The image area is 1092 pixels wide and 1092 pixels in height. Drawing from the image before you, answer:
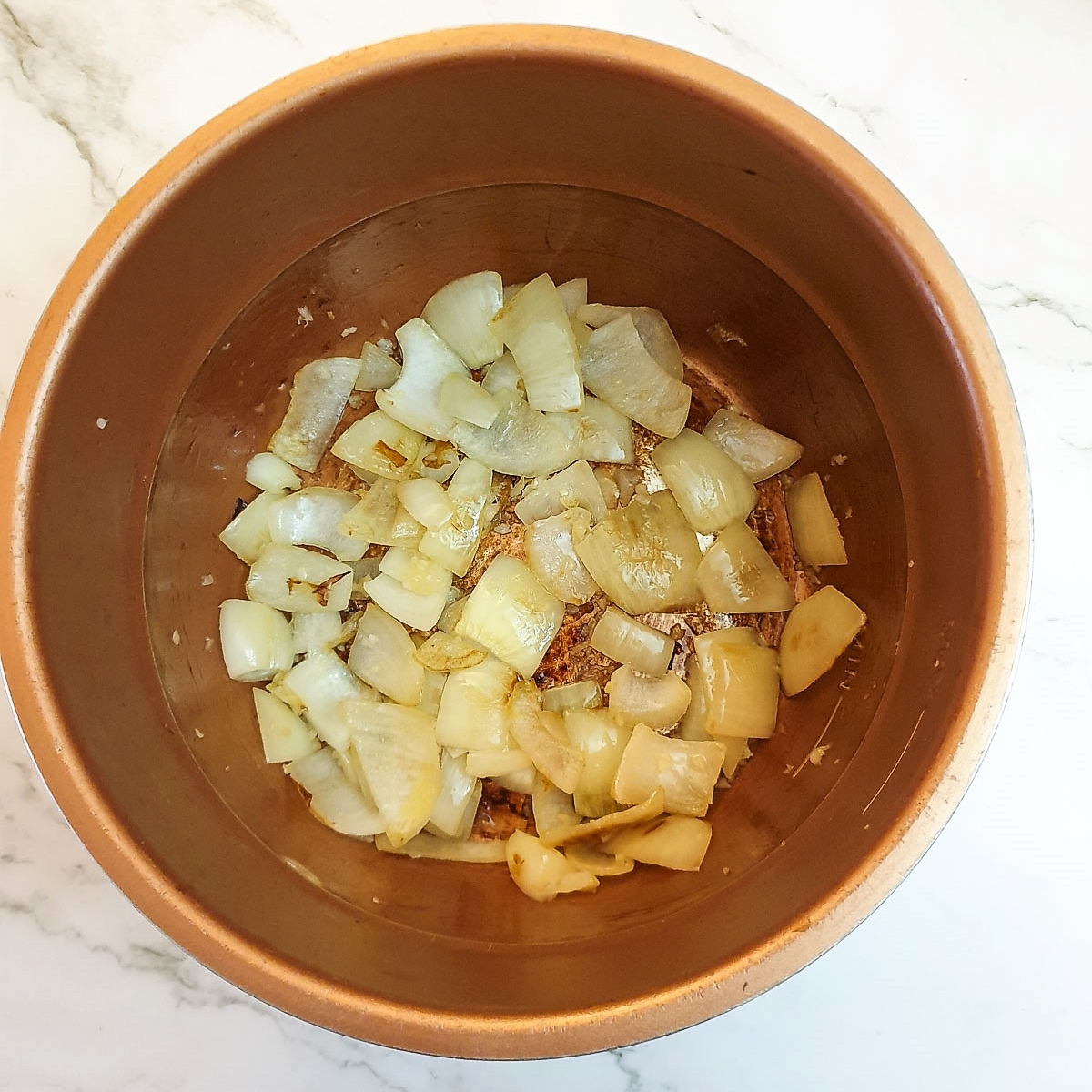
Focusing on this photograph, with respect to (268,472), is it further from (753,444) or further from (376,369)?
(753,444)

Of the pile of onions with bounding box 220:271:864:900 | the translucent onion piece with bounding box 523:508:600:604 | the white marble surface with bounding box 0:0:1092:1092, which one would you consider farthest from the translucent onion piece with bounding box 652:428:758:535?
the white marble surface with bounding box 0:0:1092:1092

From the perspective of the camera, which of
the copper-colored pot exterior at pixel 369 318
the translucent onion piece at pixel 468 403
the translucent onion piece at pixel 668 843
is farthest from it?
the translucent onion piece at pixel 468 403

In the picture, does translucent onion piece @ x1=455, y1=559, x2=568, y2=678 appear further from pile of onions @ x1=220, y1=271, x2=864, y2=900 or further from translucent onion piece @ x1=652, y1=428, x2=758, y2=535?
translucent onion piece @ x1=652, y1=428, x2=758, y2=535

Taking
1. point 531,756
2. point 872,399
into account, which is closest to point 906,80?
point 872,399

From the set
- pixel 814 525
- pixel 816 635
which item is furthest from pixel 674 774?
pixel 814 525

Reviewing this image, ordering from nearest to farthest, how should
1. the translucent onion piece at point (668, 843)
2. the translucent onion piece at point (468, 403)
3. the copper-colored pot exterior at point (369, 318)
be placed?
the copper-colored pot exterior at point (369, 318), the translucent onion piece at point (668, 843), the translucent onion piece at point (468, 403)

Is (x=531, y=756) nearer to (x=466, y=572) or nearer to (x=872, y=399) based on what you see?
(x=466, y=572)

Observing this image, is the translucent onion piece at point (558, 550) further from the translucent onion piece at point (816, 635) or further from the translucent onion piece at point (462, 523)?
the translucent onion piece at point (816, 635)

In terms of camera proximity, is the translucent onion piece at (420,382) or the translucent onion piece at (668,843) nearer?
the translucent onion piece at (668,843)

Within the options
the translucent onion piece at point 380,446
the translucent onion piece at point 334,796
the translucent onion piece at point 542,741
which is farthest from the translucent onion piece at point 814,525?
the translucent onion piece at point 334,796
